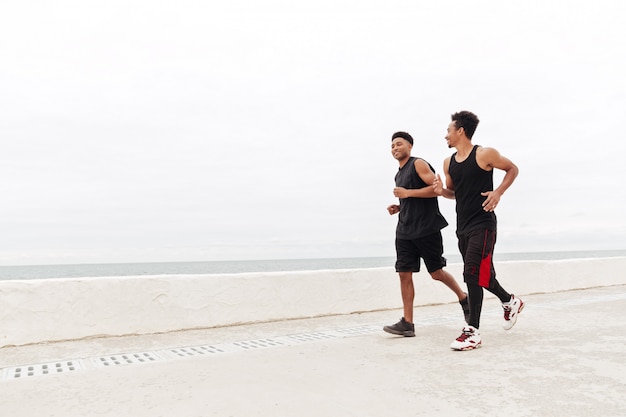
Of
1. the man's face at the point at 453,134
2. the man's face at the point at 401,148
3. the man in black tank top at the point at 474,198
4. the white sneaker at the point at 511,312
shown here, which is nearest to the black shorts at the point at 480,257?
the man in black tank top at the point at 474,198

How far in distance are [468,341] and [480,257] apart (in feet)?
2.07

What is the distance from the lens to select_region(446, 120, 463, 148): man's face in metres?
3.79

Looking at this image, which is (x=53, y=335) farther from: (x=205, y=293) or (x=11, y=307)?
(x=205, y=293)

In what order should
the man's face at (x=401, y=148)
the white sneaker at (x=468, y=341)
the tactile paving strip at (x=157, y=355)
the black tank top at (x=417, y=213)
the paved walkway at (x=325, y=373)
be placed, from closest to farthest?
the paved walkway at (x=325, y=373)
the tactile paving strip at (x=157, y=355)
the white sneaker at (x=468, y=341)
the black tank top at (x=417, y=213)
the man's face at (x=401, y=148)

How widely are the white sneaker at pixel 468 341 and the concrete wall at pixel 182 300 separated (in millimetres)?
2031

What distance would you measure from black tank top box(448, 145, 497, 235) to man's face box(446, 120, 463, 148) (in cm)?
16

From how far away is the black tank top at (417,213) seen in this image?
12.8ft

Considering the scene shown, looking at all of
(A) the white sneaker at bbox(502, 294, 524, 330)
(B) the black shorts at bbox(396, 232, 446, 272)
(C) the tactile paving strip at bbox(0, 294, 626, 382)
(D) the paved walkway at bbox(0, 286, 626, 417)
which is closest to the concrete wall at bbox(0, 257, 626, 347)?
(D) the paved walkway at bbox(0, 286, 626, 417)

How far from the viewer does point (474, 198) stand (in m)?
3.65

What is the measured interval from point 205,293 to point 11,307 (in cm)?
155

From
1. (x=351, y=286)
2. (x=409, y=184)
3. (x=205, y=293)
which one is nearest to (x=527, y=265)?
(x=351, y=286)

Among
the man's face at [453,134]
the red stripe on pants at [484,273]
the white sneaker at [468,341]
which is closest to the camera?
the white sneaker at [468,341]

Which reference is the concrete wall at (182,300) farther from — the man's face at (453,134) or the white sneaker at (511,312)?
the man's face at (453,134)

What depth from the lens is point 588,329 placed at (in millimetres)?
3977
